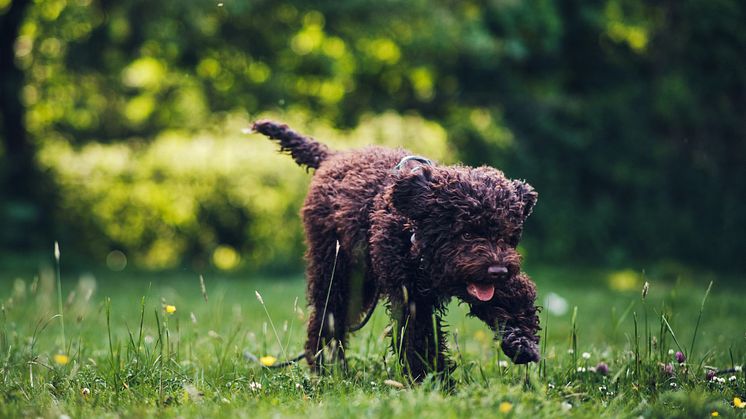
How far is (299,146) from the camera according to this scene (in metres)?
4.81

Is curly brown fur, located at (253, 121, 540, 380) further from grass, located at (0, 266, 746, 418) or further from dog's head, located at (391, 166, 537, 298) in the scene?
grass, located at (0, 266, 746, 418)

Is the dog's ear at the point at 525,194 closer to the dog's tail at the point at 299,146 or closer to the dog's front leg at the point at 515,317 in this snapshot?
the dog's front leg at the point at 515,317

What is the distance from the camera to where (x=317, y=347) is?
439cm

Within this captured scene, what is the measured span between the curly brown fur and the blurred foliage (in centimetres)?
791

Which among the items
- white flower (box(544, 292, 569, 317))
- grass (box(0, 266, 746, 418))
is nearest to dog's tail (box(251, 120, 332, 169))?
grass (box(0, 266, 746, 418))

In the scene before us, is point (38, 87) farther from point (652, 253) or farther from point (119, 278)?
point (652, 253)

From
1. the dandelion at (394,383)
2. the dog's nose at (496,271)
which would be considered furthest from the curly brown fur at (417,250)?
the dandelion at (394,383)

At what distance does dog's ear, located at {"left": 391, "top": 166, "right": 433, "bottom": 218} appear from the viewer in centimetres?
360

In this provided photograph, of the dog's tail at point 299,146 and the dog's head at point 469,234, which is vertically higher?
the dog's tail at point 299,146

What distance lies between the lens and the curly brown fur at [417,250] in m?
3.47

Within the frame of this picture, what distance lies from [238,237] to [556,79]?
7.24m

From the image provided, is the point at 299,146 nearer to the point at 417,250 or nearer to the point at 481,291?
the point at 417,250

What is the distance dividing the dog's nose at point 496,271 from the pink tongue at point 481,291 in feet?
0.31

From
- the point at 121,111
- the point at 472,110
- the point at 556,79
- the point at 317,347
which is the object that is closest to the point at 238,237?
the point at 121,111
